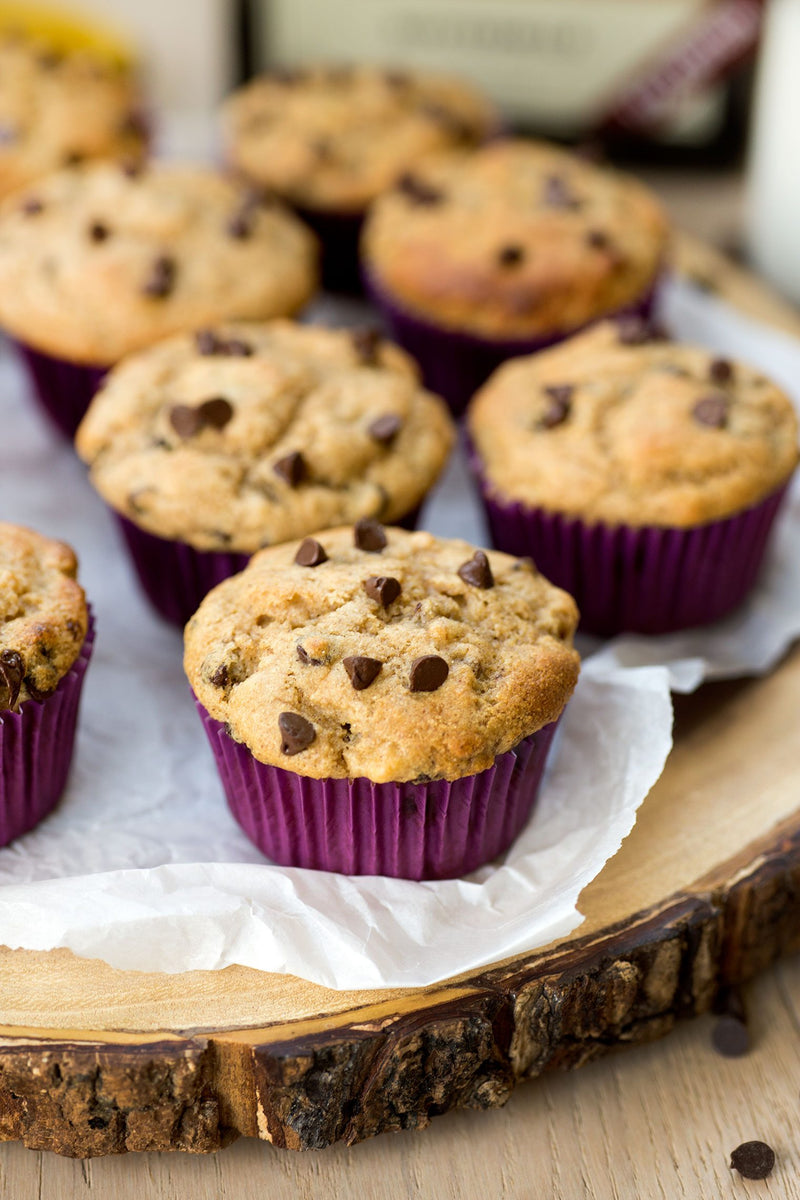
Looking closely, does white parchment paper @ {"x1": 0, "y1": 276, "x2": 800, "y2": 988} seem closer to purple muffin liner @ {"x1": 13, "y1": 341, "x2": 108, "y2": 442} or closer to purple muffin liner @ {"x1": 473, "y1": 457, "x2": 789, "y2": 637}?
purple muffin liner @ {"x1": 473, "y1": 457, "x2": 789, "y2": 637}

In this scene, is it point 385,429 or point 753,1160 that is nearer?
point 753,1160

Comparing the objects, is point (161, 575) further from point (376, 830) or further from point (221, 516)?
point (376, 830)

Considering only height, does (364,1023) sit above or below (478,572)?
below

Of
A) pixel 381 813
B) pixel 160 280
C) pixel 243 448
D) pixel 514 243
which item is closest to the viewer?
pixel 381 813

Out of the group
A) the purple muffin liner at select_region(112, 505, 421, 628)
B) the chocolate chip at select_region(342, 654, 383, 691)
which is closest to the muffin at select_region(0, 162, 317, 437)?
the purple muffin liner at select_region(112, 505, 421, 628)

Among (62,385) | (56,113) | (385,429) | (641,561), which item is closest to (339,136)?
(56,113)

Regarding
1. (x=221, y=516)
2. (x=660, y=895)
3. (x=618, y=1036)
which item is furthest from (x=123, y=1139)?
(x=221, y=516)

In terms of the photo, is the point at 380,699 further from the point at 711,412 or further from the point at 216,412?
the point at 711,412
